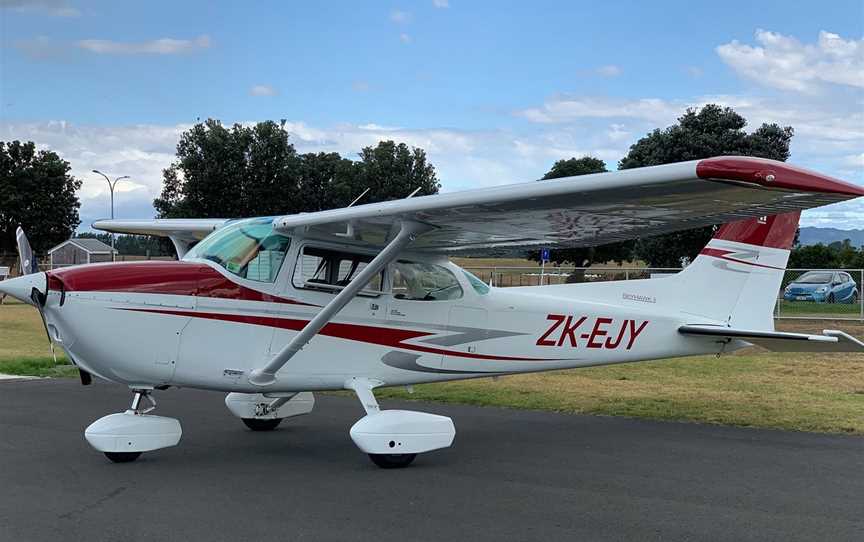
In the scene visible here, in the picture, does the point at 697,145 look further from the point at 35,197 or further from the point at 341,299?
the point at 35,197

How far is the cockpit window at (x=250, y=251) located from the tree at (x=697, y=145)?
2720cm

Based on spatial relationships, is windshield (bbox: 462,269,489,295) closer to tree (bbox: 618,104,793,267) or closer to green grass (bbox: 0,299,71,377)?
green grass (bbox: 0,299,71,377)

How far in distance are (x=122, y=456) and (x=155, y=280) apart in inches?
58.5

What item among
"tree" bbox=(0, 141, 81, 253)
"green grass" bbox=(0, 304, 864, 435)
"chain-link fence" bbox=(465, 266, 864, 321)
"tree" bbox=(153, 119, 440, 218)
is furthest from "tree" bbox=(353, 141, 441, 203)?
"green grass" bbox=(0, 304, 864, 435)

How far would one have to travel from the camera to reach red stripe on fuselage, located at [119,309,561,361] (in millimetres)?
7090

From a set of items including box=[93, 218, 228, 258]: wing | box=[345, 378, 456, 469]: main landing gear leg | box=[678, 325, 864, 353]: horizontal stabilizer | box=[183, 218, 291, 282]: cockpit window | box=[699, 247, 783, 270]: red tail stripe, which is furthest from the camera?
box=[93, 218, 228, 258]: wing

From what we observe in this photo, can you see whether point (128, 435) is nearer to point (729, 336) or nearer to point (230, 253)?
point (230, 253)

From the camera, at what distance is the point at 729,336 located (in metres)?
9.31

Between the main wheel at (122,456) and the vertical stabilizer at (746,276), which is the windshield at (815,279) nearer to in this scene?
the vertical stabilizer at (746,276)

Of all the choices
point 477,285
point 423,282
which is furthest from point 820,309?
point 423,282

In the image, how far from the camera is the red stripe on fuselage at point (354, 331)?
7.09m

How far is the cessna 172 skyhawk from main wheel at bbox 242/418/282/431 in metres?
0.03

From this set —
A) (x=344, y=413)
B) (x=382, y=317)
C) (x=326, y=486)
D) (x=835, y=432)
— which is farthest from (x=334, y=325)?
(x=835, y=432)

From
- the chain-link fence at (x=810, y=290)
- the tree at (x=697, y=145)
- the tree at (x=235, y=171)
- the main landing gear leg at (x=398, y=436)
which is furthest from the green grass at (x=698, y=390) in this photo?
the tree at (x=235, y=171)
